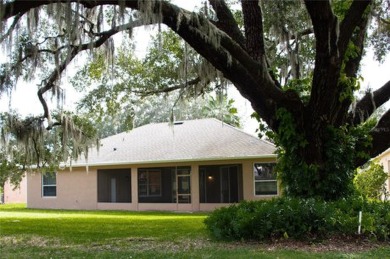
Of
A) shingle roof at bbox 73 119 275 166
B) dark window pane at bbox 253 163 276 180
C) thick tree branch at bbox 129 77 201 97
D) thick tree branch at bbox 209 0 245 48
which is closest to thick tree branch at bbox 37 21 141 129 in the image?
thick tree branch at bbox 209 0 245 48

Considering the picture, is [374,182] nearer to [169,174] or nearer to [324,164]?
[169,174]

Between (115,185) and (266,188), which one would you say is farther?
(115,185)

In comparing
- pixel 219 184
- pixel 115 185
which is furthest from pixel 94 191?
pixel 219 184

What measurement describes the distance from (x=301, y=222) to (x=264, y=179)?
39.0 ft

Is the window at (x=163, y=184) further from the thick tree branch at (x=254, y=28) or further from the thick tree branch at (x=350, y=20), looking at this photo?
the thick tree branch at (x=350, y=20)

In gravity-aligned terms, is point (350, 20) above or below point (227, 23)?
below

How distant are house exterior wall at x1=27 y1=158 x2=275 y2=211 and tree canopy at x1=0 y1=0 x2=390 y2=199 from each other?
28.6 ft

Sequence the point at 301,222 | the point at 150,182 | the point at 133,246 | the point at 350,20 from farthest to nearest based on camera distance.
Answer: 1. the point at 150,182
2. the point at 350,20
3. the point at 133,246
4. the point at 301,222

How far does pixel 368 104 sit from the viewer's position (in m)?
11.4

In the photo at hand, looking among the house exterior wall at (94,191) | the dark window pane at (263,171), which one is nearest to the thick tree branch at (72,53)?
the house exterior wall at (94,191)

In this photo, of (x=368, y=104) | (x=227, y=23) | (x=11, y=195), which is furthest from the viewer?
(x=11, y=195)

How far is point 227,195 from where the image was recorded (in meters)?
21.4

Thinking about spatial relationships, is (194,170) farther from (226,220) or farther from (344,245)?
(344,245)

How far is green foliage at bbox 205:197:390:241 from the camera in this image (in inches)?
331
